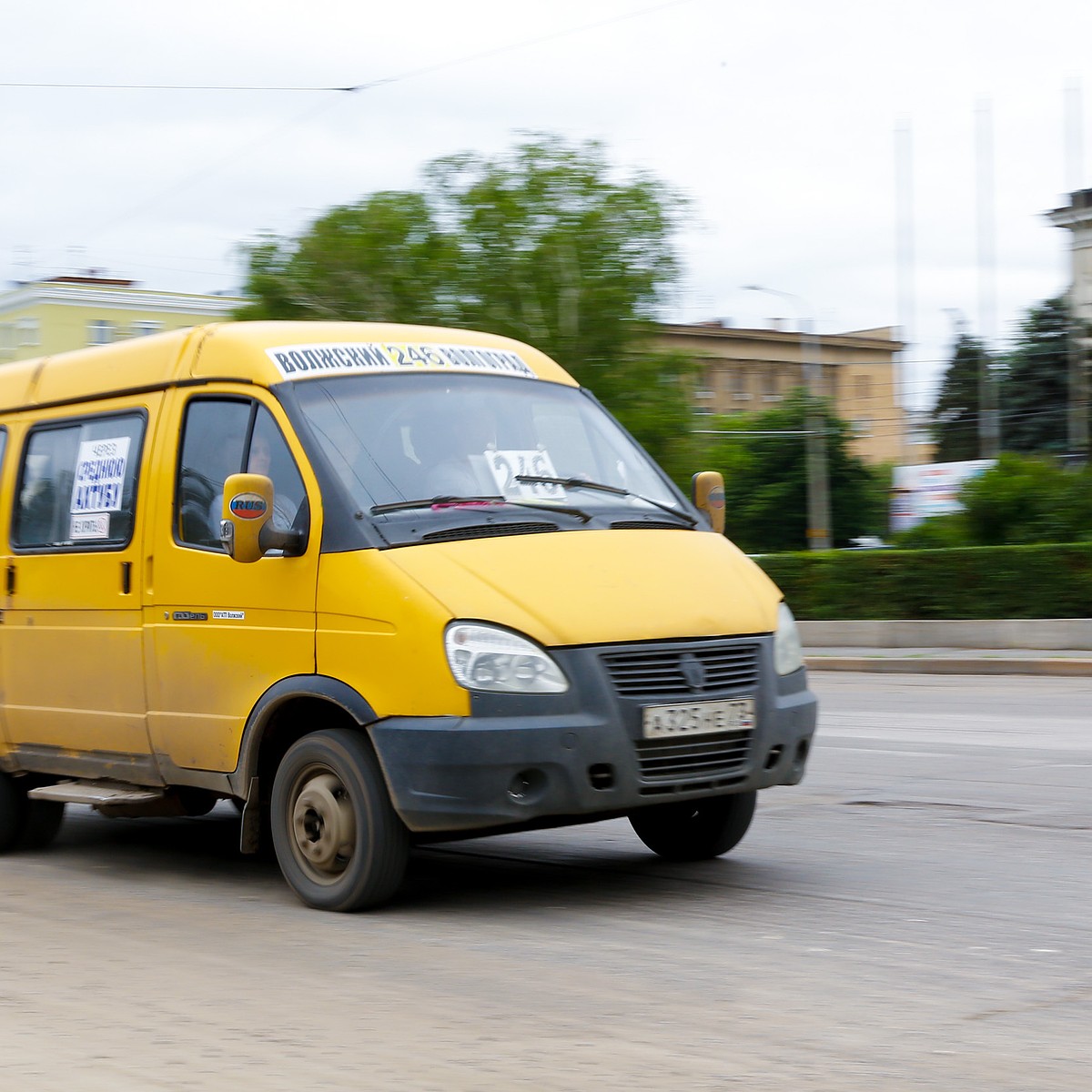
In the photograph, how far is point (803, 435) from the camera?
6800 centimetres

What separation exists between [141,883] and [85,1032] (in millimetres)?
2742

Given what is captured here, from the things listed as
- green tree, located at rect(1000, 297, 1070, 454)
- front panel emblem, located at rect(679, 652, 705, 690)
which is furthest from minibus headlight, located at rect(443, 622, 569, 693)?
green tree, located at rect(1000, 297, 1070, 454)

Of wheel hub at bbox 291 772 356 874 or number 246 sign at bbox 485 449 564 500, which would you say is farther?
number 246 sign at bbox 485 449 564 500

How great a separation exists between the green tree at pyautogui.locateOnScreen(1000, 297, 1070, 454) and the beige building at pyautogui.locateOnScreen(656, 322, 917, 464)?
33015 millimetres

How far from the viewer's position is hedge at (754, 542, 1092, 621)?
24.5m

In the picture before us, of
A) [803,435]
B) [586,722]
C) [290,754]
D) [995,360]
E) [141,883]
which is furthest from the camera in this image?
[803,435]

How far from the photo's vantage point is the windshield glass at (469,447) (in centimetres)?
660

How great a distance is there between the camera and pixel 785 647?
21.7ft

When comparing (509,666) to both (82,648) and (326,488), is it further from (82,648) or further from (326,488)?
(82,648)

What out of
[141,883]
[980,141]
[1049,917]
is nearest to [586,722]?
[1049,917]

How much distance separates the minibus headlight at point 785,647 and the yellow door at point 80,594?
8.48 ft

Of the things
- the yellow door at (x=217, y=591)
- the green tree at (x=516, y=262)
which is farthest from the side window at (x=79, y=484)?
the green tree at (x=516, y=262)

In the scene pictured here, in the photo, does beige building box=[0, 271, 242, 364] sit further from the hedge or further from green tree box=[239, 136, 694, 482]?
the hedge

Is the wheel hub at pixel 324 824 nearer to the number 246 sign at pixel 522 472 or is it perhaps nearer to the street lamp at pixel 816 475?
the number 246 sign at pixel 522 472
